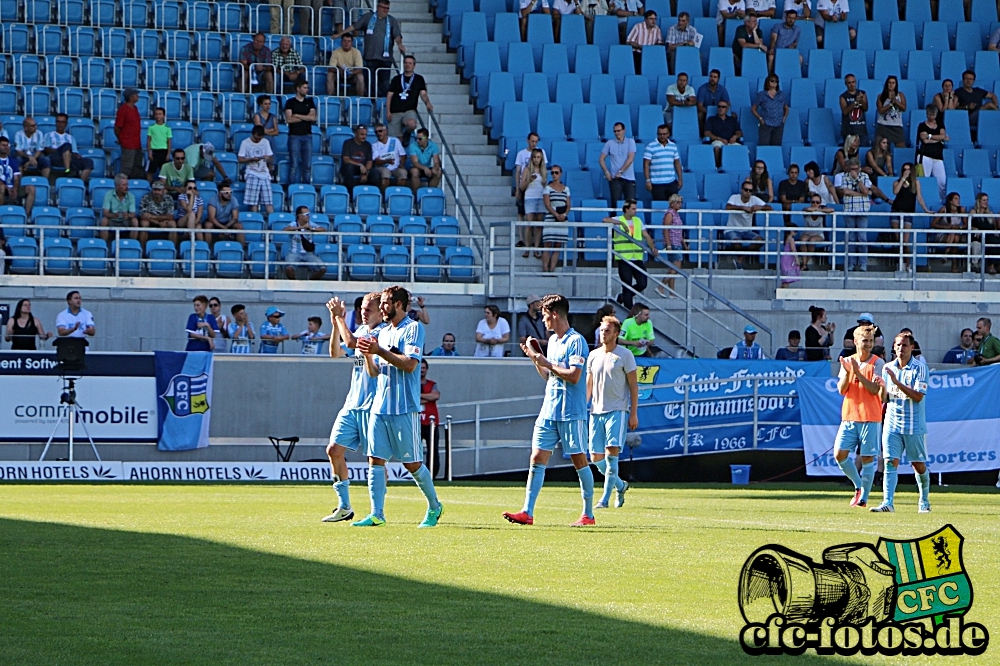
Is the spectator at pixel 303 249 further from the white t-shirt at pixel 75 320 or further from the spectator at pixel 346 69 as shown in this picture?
the spectator at pixel 346 69

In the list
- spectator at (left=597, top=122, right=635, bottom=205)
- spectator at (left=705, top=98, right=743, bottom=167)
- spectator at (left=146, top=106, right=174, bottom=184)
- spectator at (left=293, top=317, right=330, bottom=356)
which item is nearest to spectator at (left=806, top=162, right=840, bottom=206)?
spectator at (left=705, top=98, right=743, bottom=167)

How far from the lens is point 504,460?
83.5ft

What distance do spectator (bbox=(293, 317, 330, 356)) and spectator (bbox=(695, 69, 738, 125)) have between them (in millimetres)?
9903

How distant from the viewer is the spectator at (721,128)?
3083 centimetres

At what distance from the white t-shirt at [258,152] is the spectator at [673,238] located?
7172 millimetres

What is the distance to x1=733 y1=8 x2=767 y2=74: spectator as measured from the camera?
33.0 meters

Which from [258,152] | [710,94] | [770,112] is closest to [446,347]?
[258,152]

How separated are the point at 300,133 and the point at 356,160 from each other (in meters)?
1.14

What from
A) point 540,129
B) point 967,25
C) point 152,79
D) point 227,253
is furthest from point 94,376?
point 967,25

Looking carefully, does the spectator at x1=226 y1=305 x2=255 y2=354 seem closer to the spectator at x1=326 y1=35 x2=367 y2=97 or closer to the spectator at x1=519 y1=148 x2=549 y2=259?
the spectator at x1=519 y1=148 x2=549 y2=259

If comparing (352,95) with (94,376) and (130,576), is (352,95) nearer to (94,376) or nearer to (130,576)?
(94,376)

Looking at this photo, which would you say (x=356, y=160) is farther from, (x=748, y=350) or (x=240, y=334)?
(x=748, y=350)

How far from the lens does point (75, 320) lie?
24.8 m

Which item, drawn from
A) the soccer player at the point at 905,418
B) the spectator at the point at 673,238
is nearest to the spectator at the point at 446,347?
the spectator at the point at 673,238
